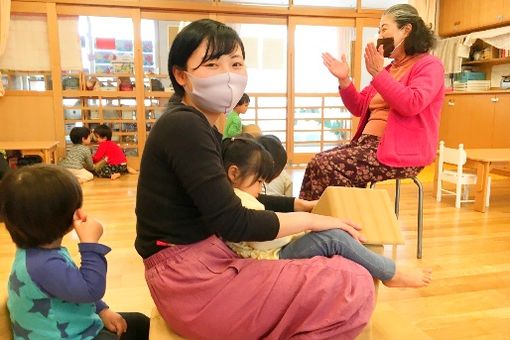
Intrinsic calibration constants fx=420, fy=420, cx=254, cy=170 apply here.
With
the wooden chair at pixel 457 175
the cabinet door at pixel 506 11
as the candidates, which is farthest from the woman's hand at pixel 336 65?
the cabinet door at pixel 506 11

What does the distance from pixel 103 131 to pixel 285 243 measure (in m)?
4.32

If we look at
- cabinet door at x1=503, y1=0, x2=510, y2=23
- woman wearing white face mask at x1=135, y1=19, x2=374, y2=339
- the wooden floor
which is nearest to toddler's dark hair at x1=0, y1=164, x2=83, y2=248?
woman wearing white face mask at x1=135, y1=19, x2=374, y2=339

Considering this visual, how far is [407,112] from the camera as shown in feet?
5.91

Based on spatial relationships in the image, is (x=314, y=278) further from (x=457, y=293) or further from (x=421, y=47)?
(x=421, y=47)

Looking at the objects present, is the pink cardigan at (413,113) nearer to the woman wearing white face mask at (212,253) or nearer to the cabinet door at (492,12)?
the woman wearing white face mask at (212,253)

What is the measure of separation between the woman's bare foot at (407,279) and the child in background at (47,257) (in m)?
0.76

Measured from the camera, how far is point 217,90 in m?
1.07

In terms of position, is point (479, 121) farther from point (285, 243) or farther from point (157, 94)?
point (285, 243)

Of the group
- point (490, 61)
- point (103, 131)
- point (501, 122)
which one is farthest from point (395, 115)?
point (490, 61)

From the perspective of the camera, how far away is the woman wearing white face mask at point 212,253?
927mm

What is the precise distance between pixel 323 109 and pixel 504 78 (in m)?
2.22

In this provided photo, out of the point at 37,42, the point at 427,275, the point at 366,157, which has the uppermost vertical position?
the point at 37,42

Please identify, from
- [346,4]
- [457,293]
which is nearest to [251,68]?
[346,4]

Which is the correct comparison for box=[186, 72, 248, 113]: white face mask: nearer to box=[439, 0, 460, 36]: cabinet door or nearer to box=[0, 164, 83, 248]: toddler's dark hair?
box=[0, 164, 83, 248]: toddler's dark hair
